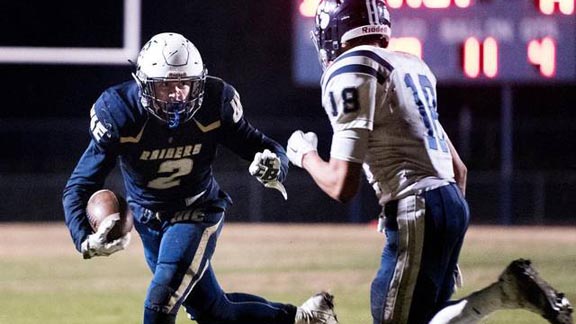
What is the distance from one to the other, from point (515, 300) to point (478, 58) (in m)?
8.76

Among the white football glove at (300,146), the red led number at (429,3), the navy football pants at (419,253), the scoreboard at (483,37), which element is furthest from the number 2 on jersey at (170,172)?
the red led number at (429,3)

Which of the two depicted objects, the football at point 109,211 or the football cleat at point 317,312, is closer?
the football at point 109,211

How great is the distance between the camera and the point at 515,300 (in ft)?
12.9

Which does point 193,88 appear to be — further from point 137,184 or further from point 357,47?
point 357,47

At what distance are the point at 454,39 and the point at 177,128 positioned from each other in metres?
7.80

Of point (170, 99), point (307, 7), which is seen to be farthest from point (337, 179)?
point (307, 7)

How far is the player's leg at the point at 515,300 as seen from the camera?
3.86 metres

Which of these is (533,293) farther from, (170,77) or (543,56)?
(543,56)

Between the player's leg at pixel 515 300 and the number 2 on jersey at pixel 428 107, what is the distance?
19.7 inches

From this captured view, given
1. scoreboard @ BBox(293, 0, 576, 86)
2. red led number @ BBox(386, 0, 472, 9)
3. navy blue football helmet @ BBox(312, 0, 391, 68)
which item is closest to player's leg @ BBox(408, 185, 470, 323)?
navy blue football helmet @ BBox(312, 0, 391, 68)

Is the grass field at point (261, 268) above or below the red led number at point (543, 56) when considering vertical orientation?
below

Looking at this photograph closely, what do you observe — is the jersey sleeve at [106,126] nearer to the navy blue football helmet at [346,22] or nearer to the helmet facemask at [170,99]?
the helmet facemask at [170,99]

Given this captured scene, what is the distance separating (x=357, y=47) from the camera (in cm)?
400

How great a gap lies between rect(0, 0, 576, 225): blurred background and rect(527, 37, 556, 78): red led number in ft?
0.05
